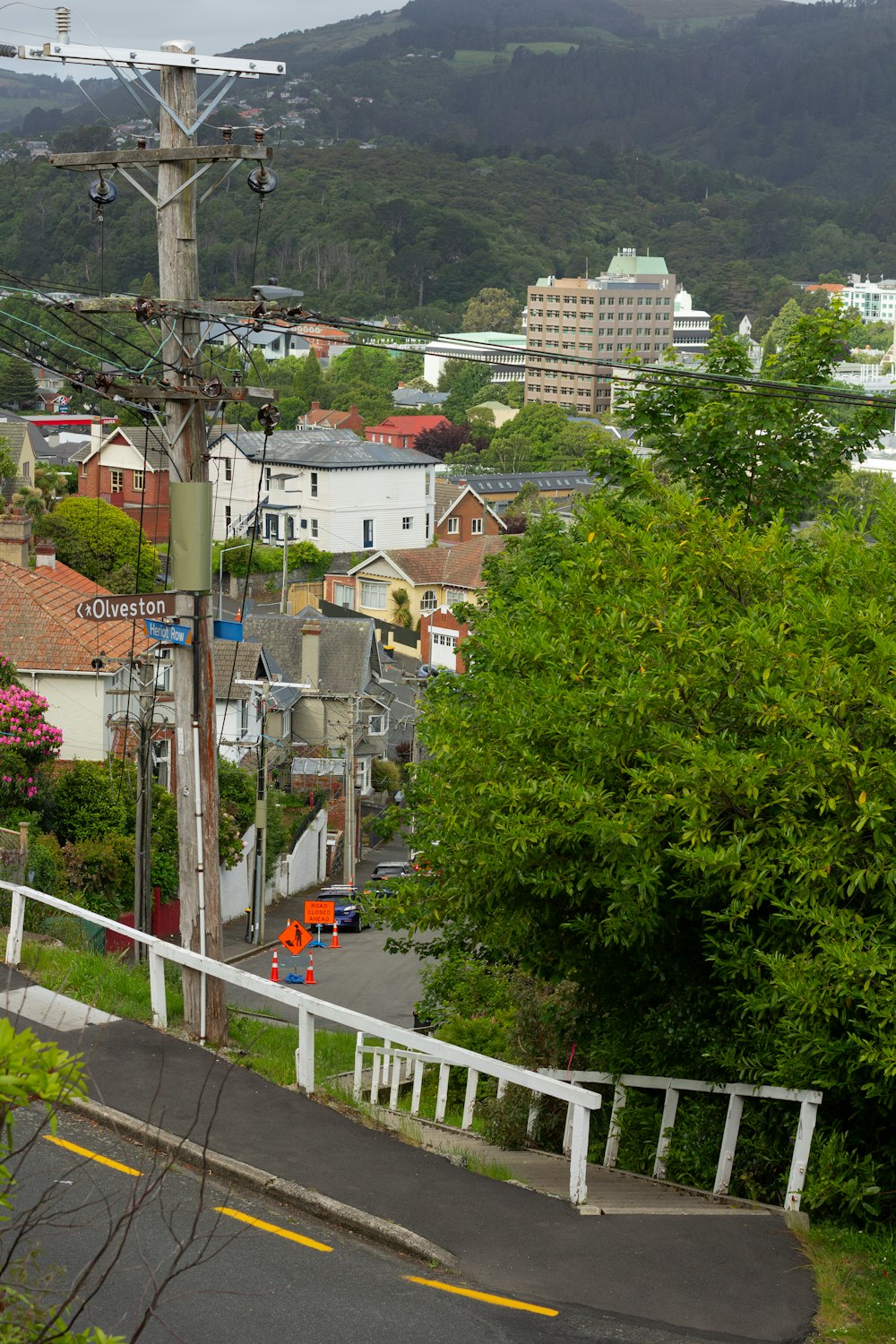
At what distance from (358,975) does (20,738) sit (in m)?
15.5

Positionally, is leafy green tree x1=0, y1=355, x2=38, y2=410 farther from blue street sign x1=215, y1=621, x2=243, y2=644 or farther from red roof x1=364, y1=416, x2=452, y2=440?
blue street sign x1=215, y1=621, x2=243, y2=644

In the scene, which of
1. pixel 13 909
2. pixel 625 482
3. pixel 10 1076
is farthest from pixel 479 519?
pixel 10 1076

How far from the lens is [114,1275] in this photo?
8.48 m

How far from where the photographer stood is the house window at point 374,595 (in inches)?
3573

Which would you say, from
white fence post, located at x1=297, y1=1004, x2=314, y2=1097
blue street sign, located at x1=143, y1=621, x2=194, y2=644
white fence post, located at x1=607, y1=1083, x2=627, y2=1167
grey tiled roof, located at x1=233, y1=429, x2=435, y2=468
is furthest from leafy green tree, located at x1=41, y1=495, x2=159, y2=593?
white fence post, located at x1=607, y1=1083, x2=627, y2=1167

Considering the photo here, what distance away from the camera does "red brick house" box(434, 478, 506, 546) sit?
11812 centimetres

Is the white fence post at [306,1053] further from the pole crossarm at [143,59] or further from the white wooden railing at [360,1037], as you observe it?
the pole crossarm at [143,59]

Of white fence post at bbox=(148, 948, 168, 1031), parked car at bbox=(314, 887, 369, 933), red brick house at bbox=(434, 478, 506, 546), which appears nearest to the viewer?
white fence post at bbox=(148, 948, 168, 1031)

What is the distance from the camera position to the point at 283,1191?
9.90 metres

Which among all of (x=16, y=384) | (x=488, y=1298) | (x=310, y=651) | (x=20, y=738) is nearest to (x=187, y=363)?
(x=488, y=1298)

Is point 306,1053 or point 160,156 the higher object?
point 160,156

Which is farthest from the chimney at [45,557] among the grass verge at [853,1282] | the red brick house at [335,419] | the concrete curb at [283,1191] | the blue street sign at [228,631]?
the red brick house at [335,419]

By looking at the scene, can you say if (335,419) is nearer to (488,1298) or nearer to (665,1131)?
(665,1131)

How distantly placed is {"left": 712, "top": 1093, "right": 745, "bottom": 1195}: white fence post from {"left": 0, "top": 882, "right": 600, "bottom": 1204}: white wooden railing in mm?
900
